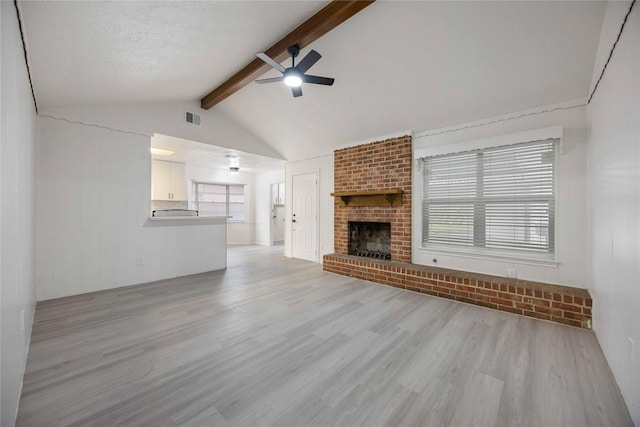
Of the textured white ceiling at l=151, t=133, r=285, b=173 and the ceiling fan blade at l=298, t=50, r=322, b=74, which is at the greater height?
the ceiling fan blade at l=298, t=50, r=322, b=74

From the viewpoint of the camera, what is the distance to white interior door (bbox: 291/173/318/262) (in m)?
5.68

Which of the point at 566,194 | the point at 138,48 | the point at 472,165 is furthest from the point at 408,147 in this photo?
the point at 138,48

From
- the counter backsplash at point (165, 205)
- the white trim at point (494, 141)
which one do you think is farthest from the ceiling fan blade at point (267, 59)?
the counter backsplash at point (165, 205)

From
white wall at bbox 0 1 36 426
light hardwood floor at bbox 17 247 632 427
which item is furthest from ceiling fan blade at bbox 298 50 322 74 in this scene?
light hardwood floor at bbox 17 247 632 427

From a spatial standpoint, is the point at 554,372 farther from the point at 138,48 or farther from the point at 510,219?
the point at 138,48

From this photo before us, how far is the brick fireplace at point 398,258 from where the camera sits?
275 centimetres

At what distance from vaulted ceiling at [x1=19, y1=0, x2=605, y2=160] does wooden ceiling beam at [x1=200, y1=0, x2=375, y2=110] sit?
72 millimetres

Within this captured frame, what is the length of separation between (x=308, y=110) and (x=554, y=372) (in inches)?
163

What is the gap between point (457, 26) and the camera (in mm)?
2471

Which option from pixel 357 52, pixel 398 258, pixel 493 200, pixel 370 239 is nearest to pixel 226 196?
pixel 370 239

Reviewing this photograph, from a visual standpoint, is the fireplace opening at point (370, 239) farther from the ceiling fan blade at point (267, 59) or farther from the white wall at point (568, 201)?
the ceiling fan blade at point (267, 59)

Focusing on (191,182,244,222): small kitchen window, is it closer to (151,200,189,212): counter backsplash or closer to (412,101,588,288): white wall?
(151,200,189,212): counter backsplash

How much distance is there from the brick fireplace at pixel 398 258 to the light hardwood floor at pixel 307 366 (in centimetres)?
19

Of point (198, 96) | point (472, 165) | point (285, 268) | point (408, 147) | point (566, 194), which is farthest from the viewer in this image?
point (285, 268)
